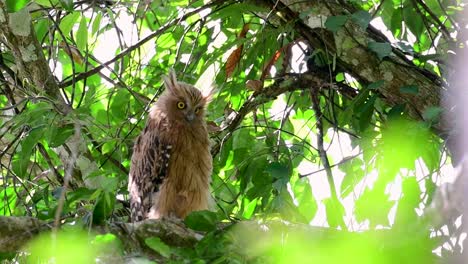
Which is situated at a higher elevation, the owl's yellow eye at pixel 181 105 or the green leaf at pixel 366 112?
the owl's yellow eye at pixel 181 105

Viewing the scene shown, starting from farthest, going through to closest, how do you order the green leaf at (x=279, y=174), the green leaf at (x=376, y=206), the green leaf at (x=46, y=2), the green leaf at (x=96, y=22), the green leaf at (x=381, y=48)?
the green leaf at (x=96, y=22) < the green leaf at (x=46, y=2) < the green leaf at (x=381, y=48) < the green leaf at (x=279, y=174) < the green leaf at (x=376, y=206)

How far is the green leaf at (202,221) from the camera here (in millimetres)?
3373

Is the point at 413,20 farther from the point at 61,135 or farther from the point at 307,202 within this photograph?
the point at 61,135

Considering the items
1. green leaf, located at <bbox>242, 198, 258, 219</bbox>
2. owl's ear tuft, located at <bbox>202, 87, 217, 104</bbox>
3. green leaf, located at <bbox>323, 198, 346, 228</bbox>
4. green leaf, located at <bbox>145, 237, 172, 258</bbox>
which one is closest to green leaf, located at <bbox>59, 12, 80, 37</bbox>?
owl's ear tuft, located at <bbox>202, 87, 217, 104</bbox>

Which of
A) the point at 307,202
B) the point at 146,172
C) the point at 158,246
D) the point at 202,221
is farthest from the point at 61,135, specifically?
the point at 158,246

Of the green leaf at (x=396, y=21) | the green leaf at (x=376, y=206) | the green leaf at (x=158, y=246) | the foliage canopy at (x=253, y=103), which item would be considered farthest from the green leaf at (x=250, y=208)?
the green leaf at (x=376, y=206)

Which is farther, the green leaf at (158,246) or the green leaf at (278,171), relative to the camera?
the green leaf at (278,171)

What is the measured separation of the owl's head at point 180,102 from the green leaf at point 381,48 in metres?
1.80

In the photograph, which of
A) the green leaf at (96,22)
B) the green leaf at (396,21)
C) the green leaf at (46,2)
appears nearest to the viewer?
the green leaf at (46,2)

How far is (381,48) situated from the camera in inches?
177

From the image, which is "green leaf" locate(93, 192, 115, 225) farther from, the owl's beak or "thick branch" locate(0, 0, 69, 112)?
the owl's beak

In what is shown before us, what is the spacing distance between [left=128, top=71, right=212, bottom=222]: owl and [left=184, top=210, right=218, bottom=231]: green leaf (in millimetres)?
2143

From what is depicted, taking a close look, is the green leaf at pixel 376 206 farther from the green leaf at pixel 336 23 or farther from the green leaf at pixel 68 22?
the green leaf at pixel 68 22

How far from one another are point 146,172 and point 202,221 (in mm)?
2309
